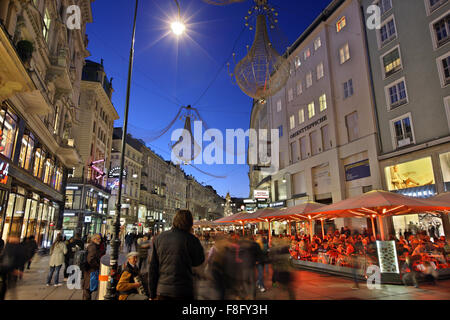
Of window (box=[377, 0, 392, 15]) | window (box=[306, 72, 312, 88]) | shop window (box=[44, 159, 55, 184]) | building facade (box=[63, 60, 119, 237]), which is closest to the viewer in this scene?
shop window (box=[44, 159, 55, 184])

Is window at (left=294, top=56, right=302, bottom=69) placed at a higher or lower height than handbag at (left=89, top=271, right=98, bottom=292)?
higher

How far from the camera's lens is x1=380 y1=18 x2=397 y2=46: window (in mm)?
22578

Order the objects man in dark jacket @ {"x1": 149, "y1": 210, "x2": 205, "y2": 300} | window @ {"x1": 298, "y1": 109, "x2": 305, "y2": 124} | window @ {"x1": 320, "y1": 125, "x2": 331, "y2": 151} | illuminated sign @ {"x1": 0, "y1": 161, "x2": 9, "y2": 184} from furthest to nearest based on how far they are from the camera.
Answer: window @ {"x1": 298, "y1": 109, "x2": 305, "y2": 124} < window @ {"x1": 320, "y1": 125, "x2": 331, "y2": 151} < illuminated sign @ {"x1": 0, "y1": 161, "x2": 9, "y2": 184} < man in dark jacket @ {"x1": 149, "y1": 210, "x2": 205, "y2": 300}

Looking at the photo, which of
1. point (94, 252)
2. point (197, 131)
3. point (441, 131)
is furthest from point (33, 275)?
→ point (441, 131)

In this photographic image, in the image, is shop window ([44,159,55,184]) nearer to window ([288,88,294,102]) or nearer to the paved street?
the paved street

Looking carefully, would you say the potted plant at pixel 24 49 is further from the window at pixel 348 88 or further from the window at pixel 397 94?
the window at pixel 348 88

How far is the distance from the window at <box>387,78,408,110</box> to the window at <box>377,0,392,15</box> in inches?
252

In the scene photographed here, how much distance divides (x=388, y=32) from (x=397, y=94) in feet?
17.8

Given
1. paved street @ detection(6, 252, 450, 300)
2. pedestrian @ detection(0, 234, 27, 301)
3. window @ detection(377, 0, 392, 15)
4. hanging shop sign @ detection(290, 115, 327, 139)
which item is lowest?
paved street @ detection(6, 252, 450, 300)

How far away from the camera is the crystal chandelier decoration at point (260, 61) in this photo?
9.32 meters

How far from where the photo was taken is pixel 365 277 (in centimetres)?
1094

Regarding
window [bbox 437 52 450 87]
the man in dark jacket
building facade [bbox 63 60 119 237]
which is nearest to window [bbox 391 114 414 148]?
window [bbox 437 52 450 87]

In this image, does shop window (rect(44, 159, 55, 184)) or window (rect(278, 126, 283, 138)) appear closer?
shop window (rect(44, 159, 55, 184))

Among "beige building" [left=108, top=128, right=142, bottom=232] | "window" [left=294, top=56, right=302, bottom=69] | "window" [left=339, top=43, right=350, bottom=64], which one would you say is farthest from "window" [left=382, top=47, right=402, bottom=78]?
"beige building" [left=108, top=128, right=142, bottom=232]
